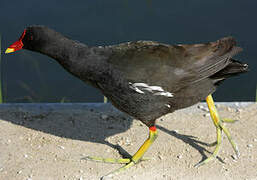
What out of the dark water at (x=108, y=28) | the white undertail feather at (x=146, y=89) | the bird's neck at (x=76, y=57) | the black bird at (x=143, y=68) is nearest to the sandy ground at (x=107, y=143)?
the black bird at (x=143, y=68)

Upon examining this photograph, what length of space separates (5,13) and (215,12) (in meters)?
3.44

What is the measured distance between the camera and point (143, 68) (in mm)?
3443

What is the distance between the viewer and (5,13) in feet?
22.6

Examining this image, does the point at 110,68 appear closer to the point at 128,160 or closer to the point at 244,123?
the point at 128,160

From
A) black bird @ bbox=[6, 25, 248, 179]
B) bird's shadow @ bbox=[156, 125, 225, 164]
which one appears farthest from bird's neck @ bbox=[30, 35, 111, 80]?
bird's shadow @ bbox=[156, 125, 225, 164]

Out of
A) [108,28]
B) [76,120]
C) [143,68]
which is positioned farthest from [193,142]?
[108,28]

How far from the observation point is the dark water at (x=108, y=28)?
240 inches

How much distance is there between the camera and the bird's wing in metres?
3.44

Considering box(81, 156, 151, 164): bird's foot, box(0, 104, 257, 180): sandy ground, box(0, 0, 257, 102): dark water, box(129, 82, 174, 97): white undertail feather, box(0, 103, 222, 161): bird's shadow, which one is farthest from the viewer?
box(0, 0, 257, 102): dark water

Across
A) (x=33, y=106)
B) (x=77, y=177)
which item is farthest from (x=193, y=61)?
(x=33, y=106)

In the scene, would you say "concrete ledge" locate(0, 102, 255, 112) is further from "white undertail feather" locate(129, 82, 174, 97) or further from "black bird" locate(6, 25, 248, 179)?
"white undertail feather" locate(129, 82, 174, 97)

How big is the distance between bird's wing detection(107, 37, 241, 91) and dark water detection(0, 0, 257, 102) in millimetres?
2552

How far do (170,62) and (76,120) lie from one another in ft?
4.95

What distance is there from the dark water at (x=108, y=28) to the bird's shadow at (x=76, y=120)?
3.92ft
